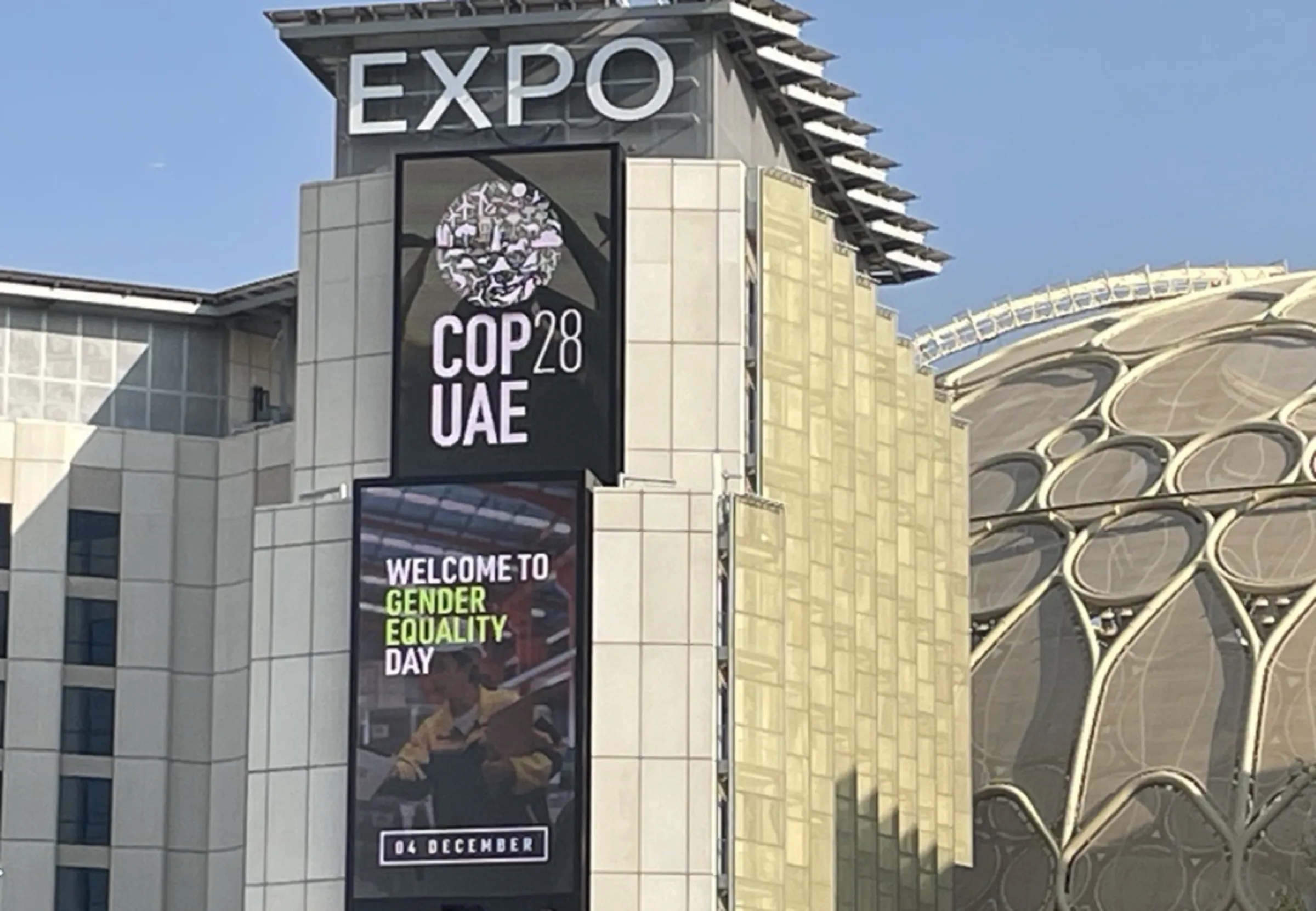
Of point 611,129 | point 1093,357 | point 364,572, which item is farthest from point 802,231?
point 1093,357

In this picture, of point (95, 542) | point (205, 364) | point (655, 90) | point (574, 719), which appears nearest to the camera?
point (574, 719)

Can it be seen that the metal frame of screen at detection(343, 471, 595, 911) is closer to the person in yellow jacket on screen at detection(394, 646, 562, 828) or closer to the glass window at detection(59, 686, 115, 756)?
the person in yellow jacket on screen at detection(394, 646, 562, 828)

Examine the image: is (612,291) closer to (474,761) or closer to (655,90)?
(655,90)

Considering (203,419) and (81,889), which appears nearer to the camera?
(81,889)

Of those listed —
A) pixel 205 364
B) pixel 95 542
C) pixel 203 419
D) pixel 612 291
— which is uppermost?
pixel 205 364

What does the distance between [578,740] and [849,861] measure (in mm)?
8944

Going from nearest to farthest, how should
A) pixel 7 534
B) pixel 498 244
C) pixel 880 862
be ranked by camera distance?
pixel 498 244
pixel 880 862
pixel 7 534

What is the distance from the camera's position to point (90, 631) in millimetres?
86875

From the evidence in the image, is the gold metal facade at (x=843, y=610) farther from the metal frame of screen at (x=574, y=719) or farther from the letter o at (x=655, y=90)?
the letter o at (x=655, y=90)

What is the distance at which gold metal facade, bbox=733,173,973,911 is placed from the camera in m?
78.8

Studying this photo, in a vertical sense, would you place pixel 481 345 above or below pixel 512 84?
below

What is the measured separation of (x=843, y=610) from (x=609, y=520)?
8.09 metres

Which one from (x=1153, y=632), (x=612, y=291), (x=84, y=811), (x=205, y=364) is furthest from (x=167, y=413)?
(x=1153, y=632)

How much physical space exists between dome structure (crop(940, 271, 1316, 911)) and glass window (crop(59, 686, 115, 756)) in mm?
19014
